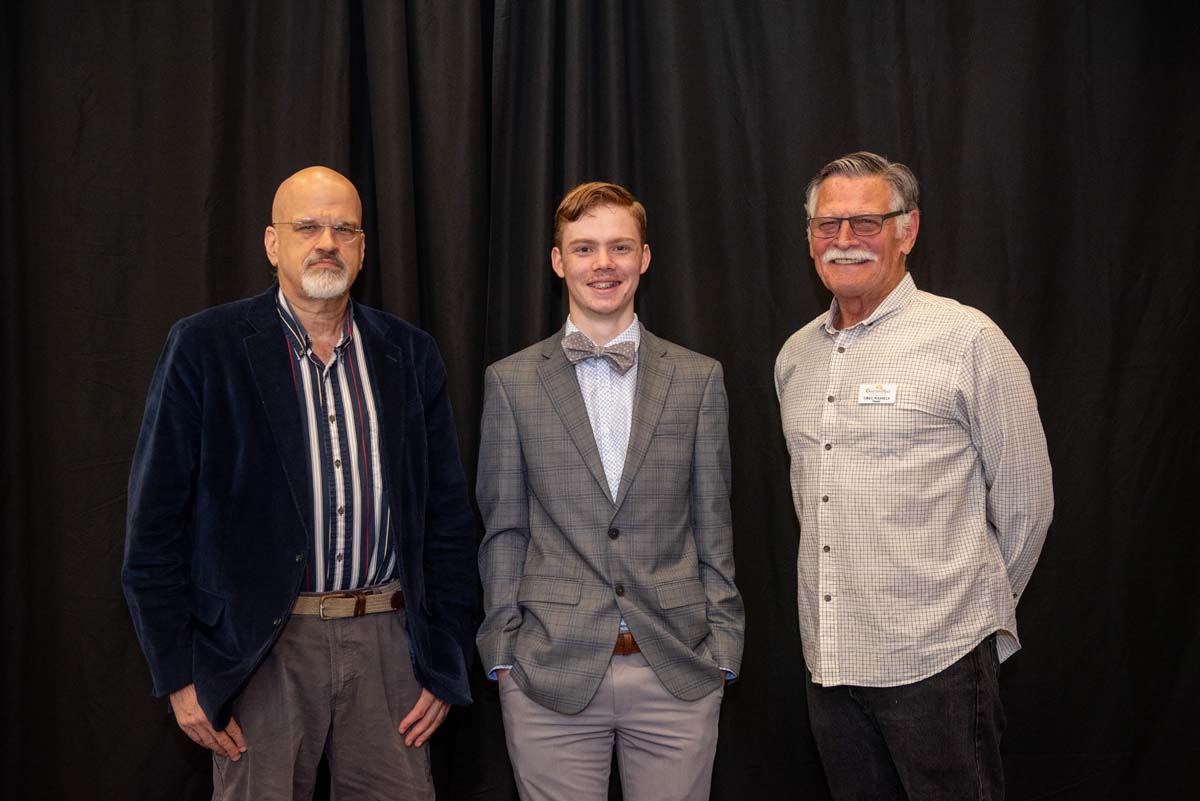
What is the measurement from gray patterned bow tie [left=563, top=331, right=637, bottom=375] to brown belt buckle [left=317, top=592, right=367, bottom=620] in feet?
2.50

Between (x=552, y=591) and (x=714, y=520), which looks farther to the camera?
(x=714, y=520)

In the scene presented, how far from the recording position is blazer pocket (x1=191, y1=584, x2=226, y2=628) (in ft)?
7.43

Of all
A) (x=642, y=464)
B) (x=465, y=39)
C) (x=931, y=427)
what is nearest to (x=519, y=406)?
(x=642, y=464)

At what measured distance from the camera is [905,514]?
7.68 feet

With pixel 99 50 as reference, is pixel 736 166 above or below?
below

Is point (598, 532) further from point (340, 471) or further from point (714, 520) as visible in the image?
point (340, 471)

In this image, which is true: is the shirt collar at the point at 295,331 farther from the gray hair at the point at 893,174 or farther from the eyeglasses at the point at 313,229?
the gray hair at the point at 893,174

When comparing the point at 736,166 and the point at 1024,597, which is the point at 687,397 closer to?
the point at 736,166

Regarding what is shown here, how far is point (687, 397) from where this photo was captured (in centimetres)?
247

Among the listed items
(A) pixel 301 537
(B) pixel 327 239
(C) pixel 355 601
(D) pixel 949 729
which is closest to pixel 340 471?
(A) pixel 301 537

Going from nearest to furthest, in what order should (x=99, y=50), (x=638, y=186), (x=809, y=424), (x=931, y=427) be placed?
(x=931, y=427) → (x=809, y=424) → (x=99, y=50) → (x=638, y=186)

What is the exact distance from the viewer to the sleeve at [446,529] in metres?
2.58

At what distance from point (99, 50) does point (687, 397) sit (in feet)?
7.13

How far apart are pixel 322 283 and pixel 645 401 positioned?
832mm
